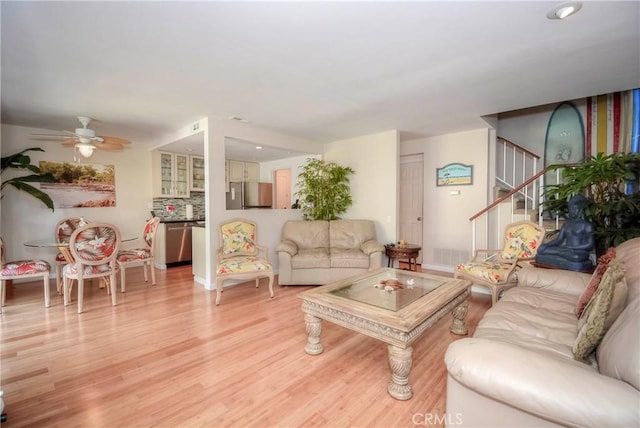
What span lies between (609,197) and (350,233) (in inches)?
128

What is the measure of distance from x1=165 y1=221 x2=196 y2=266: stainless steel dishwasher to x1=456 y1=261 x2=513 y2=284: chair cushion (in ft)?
15.9

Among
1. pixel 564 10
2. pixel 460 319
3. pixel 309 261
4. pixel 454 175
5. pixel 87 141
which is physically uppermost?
pixel 564 10

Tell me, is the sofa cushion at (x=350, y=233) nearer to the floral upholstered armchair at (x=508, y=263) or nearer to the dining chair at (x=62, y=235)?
the floral upholstered armchair at (x=508, y=263)

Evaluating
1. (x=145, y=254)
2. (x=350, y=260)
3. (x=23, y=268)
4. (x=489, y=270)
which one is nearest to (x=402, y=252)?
(x=350, y=260)

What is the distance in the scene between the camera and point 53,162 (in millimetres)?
4730

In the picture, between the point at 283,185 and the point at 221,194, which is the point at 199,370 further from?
the point at 283,185

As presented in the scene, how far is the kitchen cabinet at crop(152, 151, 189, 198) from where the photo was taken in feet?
18.7

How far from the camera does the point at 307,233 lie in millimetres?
4812

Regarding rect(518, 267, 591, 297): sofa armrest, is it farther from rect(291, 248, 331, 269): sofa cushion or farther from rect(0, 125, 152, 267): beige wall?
rect(0, 125, 152, 267): beige wall

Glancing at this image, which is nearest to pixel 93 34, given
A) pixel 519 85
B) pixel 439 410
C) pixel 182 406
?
pixel 182 406

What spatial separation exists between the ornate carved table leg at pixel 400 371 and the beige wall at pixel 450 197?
3.83 metres

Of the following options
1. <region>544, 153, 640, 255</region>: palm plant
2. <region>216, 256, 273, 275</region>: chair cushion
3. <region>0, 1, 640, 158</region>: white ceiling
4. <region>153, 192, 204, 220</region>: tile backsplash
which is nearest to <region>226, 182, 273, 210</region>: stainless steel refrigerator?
<region>153, 192, 204, 220</region>: tile backsplash

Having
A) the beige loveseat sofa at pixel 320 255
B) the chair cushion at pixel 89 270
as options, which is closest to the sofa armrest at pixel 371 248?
the beige loveseat sofa at pixel 320 255

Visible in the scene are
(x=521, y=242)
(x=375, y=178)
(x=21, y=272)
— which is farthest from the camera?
(x=375, y=178)
